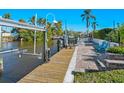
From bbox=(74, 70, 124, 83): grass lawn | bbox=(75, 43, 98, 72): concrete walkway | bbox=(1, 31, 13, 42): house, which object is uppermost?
bbox=(1, 31, 13, 42): house

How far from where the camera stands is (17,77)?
7.07 m

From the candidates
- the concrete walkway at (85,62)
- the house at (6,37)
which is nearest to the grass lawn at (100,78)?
the concrete walkway at (85,62)

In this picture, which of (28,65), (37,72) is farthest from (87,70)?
(28,65)

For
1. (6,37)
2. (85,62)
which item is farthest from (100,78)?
(6,37)

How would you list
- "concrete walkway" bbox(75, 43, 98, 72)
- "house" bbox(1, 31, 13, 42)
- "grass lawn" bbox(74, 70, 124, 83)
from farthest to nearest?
1. "house" bbox(1, 31, 13, 42)
2. "concrete walkway" bbox(75, 43, 98, 72)
3. "grass lawn" bbox(74, 70, 124, 83)

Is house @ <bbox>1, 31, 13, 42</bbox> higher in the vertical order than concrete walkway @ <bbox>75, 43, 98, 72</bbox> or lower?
higher

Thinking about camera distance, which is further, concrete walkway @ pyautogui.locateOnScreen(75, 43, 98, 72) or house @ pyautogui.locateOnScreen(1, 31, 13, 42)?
house @ pyautogui.locateOnScreen(1, 31, 13, 42)

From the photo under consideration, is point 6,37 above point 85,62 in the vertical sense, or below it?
above

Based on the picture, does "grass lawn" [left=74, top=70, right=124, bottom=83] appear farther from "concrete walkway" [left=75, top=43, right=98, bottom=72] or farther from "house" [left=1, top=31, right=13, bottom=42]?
"house" [left=1, top=31, right=13, bottom=42]

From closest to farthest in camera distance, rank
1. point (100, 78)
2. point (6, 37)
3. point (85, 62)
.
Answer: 1. point (100, 78)
2. point (85, 62)
3. point (6, 37)

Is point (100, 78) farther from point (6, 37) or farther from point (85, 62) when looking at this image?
point (6, 37)

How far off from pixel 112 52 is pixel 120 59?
72 centimetres

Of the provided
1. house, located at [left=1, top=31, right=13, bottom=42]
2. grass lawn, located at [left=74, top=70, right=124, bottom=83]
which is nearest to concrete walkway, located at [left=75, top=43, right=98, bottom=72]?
grass lawn, located at [left=74, top=70, right=124, bottom=83]
